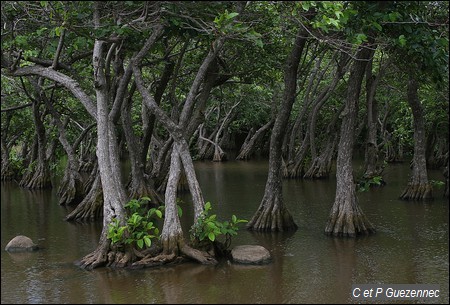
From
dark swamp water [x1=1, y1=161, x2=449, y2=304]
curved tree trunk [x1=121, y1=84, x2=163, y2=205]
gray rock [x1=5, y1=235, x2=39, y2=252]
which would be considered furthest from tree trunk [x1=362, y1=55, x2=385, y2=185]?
gray rock [x1=5, y1=235, x2=39, y2=252]

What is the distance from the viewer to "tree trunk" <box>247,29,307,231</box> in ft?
42.9

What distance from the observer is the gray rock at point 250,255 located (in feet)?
34.0

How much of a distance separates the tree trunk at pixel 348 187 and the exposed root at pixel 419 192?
4.82 meters

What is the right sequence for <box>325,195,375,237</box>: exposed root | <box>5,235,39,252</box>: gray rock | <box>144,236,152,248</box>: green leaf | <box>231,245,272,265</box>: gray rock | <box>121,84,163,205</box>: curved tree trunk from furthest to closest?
<box>121,84,163,205</box>: curved tree trunk, <box>325,195,375,237</box>: exposed root, <box>5,235,39,252</box>: gray rock, <box>231,245,272,265</box>: gray rock, <box>144,236,152,248</box>: green leaf

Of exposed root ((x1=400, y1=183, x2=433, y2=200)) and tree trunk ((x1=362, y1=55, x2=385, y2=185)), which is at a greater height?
tree trunk ((x1=362, y1=55, x2=385, y2=185))

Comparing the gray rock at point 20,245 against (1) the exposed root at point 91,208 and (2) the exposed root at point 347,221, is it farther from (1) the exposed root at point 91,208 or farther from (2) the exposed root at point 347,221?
(2) the exposed root at point 347,221

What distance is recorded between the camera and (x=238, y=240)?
12.2m

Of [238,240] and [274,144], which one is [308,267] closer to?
[238,240]

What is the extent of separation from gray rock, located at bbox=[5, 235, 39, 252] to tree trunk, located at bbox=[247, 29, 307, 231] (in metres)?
4.36

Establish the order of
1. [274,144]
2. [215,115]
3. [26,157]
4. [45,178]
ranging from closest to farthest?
[274,144] < [45,178] < [26,157] < [215,115]

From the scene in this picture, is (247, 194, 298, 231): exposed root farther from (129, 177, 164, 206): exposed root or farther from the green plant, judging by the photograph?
(129, 177, 164, 206): exposed root

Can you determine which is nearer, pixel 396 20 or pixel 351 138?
pixel 396 20

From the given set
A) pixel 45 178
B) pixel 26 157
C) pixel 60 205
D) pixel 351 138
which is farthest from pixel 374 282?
pixel 26 157

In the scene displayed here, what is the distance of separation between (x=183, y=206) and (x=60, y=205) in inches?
136
